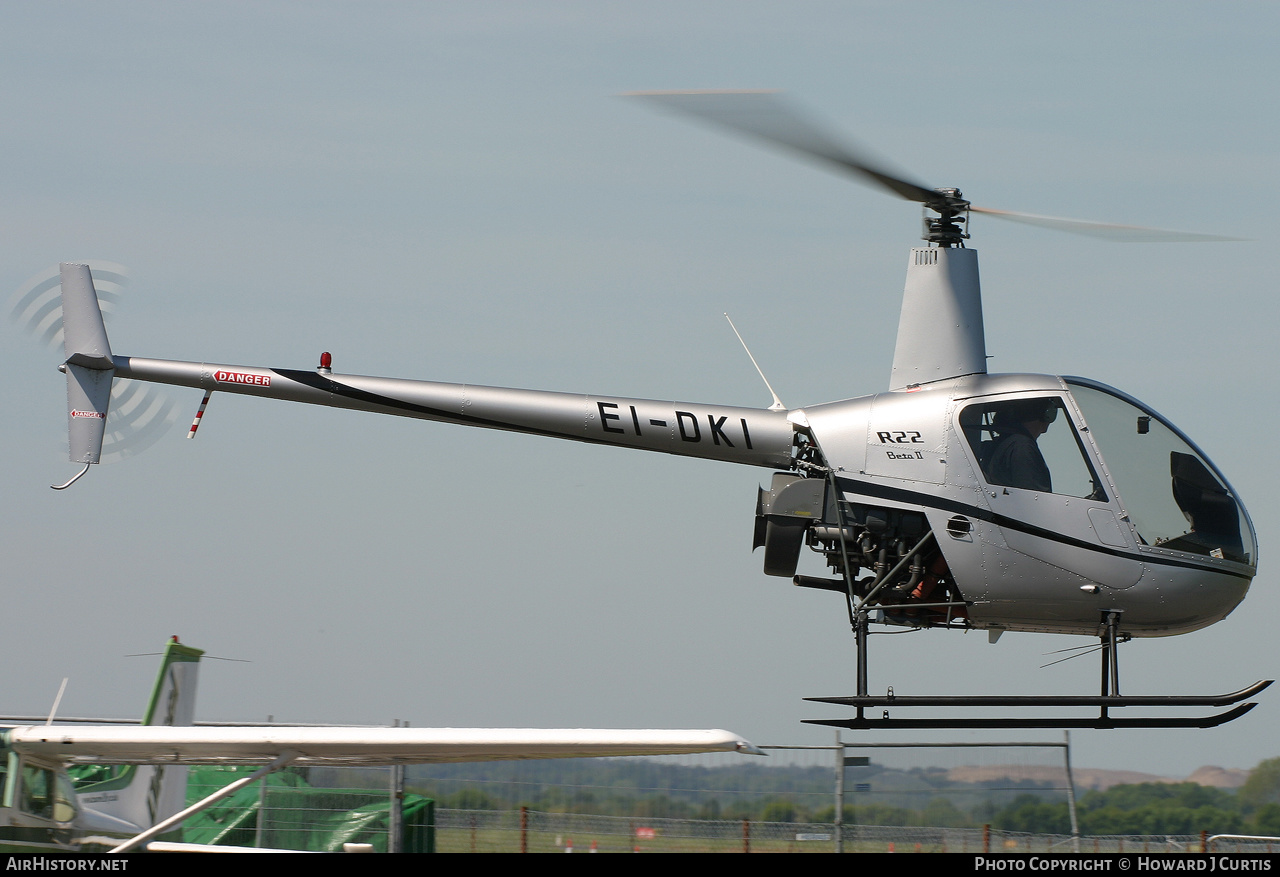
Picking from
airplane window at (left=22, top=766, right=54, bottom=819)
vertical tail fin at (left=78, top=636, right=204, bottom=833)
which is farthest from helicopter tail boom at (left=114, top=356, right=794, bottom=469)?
vertical tail fin at (left=78, top=636, right=204, bottom=833)

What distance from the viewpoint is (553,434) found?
37.1 feet

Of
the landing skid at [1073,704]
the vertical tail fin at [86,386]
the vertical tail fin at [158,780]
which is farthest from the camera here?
the vertical tail fin at [86,386]

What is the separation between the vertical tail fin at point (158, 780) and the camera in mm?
12242

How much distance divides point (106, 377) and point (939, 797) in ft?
28.7

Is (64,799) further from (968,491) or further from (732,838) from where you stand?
(968,491)

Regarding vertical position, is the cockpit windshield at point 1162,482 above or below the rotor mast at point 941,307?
below

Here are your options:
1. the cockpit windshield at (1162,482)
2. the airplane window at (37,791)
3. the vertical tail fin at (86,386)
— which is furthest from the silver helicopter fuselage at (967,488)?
the airplane window at (37,791)

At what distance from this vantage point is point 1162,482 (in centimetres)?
1027

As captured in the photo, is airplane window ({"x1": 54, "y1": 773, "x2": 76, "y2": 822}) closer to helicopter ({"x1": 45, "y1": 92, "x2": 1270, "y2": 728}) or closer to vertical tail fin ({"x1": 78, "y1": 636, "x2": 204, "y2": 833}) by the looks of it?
vertical tail fin ({"x1": 78, "y1": 636, "x2": 204, "y2": 833})

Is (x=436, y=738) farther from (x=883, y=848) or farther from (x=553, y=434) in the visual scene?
(x=883, y=848)

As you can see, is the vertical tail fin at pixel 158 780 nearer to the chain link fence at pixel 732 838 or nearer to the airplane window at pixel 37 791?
the airplane window at pixel 37 791
